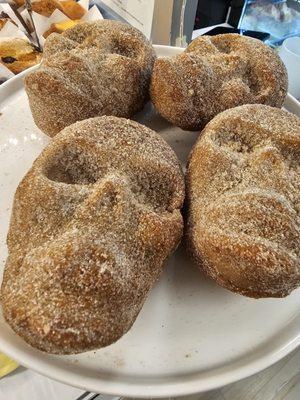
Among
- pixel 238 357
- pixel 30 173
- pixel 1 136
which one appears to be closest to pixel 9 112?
pixel 1 136

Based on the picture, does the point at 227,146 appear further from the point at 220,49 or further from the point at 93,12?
the point at 93,12

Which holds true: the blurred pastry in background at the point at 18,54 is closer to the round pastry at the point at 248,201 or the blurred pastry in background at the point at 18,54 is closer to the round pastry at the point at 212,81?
the round pastry at the point at 212,81

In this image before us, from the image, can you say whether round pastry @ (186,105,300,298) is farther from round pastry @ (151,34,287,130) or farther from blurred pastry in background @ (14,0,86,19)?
blurred pastry in background @ (14,0,86,19)

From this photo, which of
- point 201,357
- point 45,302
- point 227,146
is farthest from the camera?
point 227,146

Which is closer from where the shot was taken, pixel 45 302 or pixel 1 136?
pixel 45 302

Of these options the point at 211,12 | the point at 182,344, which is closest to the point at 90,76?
the point at 182,344

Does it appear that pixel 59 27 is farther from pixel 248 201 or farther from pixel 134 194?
pixel 248 201
